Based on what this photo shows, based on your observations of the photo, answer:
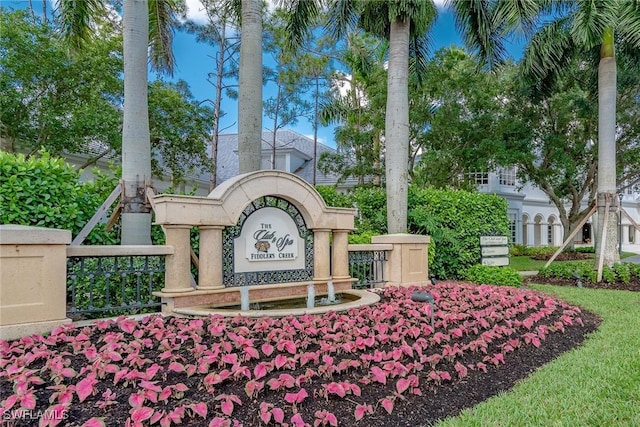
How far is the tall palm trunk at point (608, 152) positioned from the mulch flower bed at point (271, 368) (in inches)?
301

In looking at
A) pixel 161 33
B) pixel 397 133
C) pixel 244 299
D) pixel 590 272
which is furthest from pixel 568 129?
pixel 244 299

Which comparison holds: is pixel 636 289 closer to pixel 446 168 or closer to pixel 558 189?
pixel 446 168

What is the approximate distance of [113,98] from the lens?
1501 centimetres

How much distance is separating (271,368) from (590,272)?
36.7ft

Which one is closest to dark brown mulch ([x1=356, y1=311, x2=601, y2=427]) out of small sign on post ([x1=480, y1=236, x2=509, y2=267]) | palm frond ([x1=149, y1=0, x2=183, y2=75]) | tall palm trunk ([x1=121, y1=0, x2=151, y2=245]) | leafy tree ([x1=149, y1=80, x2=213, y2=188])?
tall palm trunk ([x1=121, y1=0, x2=151, y2=245])

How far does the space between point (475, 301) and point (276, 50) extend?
1776 centimetres

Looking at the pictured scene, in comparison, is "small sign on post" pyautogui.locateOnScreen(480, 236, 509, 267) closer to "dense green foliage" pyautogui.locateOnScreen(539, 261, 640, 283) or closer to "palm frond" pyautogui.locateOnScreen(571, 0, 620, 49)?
"dense green foliage" pyautogui.locateOnScreen(539, 261, 640, 283)

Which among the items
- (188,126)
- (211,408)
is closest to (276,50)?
(188,126)

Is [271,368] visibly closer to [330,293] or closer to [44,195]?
[330,293]

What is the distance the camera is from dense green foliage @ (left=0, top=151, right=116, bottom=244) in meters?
6.09

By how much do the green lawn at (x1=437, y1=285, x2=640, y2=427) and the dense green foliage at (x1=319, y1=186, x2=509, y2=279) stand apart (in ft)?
19.3

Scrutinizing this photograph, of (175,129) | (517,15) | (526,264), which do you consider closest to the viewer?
(517,15)

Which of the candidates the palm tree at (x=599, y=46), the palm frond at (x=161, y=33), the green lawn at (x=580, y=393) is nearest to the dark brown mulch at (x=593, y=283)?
the palm tree at (x=599, y=46)

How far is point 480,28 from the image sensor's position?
11.4 m
